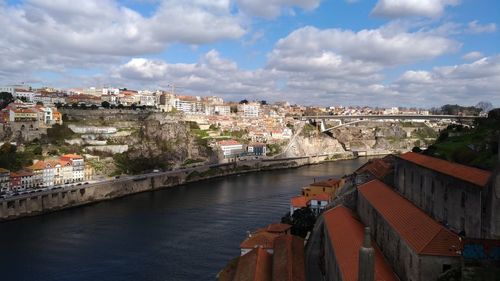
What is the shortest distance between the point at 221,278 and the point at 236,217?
1200 cm

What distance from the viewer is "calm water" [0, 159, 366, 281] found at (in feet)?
65.4

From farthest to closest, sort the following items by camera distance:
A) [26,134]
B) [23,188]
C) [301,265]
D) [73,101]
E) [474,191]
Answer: [73,101]
[26,134]
[23,188]
[301,265]
[474,191]

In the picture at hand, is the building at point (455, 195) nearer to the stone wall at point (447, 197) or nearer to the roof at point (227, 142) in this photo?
the stone wall at point (447, 197)

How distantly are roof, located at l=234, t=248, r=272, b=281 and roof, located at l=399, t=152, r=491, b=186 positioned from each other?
624cm

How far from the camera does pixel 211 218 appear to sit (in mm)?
28953

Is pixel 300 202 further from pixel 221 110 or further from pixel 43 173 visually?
pixel 221 110

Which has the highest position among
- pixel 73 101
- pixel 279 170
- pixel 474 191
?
pixel 73 101

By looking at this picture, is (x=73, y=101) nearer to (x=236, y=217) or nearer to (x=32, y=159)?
(x=32, y=159)

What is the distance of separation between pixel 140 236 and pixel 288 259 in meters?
12.6

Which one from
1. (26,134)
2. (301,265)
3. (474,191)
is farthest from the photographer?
(26,134)

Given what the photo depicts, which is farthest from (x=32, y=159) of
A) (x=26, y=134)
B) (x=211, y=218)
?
(x=211, y=218)

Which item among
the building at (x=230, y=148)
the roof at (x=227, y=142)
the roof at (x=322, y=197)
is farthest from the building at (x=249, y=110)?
the roof at (x=322, y=197)

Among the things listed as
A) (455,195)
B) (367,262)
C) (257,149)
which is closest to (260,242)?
(455,195)

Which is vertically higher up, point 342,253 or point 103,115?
point 103,115
